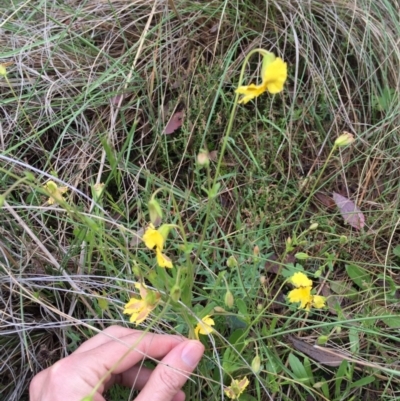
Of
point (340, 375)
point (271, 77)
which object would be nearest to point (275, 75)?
point (271, 77)

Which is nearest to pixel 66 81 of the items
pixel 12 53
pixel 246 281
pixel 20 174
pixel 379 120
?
pixel 12 53

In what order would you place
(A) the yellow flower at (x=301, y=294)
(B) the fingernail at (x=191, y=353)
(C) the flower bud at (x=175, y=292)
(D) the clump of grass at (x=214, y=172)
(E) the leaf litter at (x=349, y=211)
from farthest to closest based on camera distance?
(E) the leaf litter at (x=349, y=211), (D) the clump of grass at (x=214, y=172), (A) the yellow flower at (x=301, y=294), (B) the fingernail at (x=191, y=353), (C) the flower bud at (x=175, y=292)

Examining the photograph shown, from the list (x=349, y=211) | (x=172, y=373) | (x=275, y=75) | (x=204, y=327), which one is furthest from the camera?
(x=349, y=211)

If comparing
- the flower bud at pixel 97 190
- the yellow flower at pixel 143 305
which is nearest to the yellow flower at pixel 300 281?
the yellow flower at pixel 143 305

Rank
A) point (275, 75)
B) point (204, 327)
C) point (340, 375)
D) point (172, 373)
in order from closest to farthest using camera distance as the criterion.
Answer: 1. point (275, 75)
2. point (172, 373)
3. point (204, 327)
4. point (340, 375)

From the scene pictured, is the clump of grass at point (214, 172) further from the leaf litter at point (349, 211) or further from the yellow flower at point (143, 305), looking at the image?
the yellow flower at point (143, 305)

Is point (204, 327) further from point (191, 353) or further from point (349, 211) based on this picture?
point (349, 211)

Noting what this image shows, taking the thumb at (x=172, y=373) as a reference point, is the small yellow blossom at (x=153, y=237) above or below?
above
